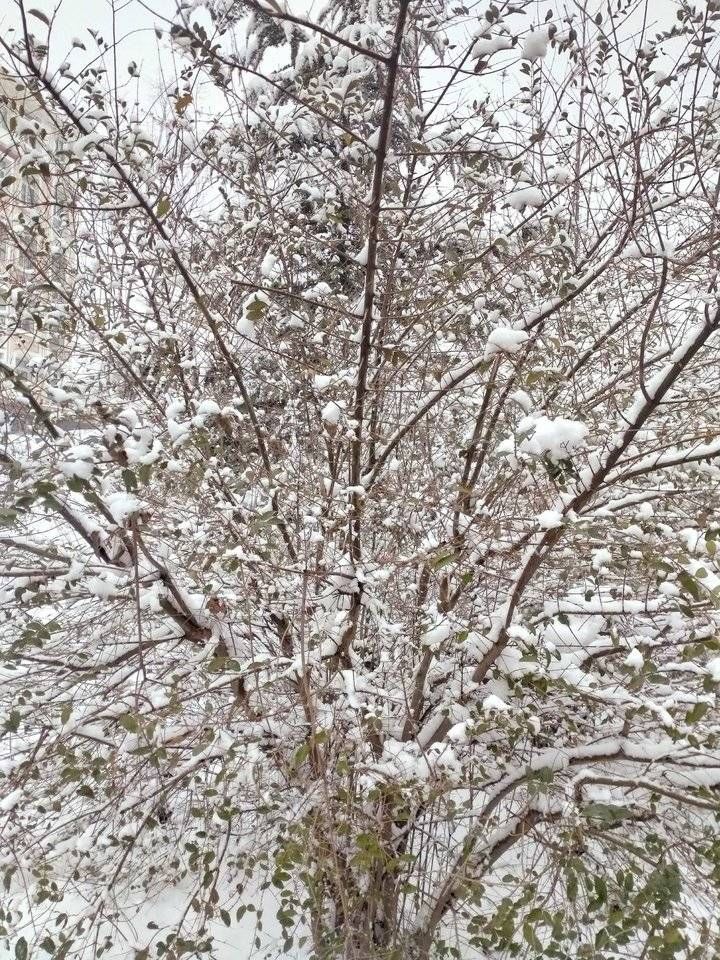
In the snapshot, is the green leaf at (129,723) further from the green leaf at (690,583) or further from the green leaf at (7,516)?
the green leaf at (690,583)

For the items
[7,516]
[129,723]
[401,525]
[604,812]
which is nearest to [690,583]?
[604,812]

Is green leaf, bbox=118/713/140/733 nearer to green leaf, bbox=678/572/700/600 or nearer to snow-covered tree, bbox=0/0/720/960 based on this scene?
snow-covered tree, bbox=0/0/720/960

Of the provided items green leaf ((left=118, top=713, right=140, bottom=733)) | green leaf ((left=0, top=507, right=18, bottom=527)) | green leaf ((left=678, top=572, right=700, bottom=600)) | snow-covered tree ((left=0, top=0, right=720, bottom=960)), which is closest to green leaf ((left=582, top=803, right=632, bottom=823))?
snow-covered tree ((left=0, top=0, right=720, bottom=960))

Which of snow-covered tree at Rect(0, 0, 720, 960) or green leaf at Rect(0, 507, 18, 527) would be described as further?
snow-covered tree at Rect(0, 0, 720, 960)

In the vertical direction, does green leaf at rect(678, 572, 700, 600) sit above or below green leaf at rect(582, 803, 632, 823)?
above

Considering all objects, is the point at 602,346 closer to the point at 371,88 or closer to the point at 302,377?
the point at 302,377

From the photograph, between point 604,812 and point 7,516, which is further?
point 604,812

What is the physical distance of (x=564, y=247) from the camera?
10.4ft

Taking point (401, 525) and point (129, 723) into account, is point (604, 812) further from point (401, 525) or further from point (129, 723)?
point (129, 723)

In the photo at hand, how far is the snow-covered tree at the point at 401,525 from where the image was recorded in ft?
8.00

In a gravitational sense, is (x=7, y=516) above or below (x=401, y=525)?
above

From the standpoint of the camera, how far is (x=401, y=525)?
3357 mm

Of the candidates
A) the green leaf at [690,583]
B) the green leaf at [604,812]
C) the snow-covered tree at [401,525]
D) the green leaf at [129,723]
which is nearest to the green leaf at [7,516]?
the snow-covered tree at [401,525]

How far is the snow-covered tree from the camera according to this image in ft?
8.00
